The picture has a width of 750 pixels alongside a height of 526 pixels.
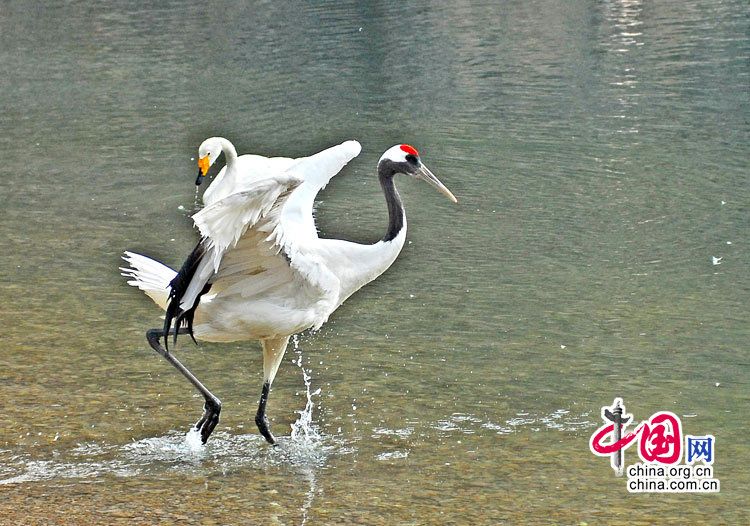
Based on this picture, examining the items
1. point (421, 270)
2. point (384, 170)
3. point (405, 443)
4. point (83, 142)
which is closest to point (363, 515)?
point (405, 443)

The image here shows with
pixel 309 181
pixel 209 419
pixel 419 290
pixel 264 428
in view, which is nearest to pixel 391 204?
pixel 309 181

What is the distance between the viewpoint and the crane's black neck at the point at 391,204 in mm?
6469

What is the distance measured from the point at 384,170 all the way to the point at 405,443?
140 cm

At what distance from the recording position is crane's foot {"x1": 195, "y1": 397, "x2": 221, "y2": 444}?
6223 mm

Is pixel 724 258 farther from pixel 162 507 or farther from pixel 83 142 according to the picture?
pixel 83 142

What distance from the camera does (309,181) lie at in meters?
6.67

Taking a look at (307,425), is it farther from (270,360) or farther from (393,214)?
(393,214)

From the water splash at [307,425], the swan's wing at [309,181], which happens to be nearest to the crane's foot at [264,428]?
the water splash at [307,425]

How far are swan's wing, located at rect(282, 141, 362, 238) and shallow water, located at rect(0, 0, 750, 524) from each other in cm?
93

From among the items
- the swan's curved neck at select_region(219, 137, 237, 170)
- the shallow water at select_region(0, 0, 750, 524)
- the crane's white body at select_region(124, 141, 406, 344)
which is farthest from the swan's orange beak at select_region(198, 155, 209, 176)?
the crane's white body at select_region(124, 141, 406, 344)

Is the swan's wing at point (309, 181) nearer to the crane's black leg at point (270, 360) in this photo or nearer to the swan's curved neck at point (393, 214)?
the swan's curved neck at point (393, 214)

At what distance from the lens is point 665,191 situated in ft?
33.9

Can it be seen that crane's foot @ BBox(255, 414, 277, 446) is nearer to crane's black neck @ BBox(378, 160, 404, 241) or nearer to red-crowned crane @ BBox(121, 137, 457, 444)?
red-crowned crane @ BBox(121, 137, 457, 444)

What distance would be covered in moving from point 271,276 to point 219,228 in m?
0.73
